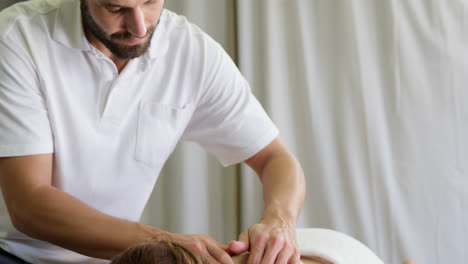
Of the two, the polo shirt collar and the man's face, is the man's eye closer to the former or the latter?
the man's face

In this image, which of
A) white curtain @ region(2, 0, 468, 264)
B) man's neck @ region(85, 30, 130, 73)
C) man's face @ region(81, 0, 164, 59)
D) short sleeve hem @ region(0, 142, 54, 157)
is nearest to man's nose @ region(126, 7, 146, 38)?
man's face @ region(81, 0, 164, 59)

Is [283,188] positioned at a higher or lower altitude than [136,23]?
lower

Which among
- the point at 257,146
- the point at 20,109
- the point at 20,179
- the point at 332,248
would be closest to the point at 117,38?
the point at 20,109

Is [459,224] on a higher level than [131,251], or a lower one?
lower

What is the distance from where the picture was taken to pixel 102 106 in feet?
5.05

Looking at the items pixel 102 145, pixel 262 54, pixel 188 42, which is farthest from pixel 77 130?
pixel 262 54

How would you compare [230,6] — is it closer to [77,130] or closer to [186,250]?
[77,130]

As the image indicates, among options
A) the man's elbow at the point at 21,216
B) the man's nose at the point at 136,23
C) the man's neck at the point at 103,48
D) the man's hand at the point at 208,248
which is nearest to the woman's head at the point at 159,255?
the man's hand at the point at 208,248

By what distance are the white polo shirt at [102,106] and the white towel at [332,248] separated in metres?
0.33

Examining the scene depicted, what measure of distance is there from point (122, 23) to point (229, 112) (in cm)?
46

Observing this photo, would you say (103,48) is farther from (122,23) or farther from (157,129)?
(157,129)

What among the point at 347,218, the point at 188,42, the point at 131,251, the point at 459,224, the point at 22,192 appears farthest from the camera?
the point at 347,218

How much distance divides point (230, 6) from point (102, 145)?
5.32ft

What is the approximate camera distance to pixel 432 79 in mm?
2475
